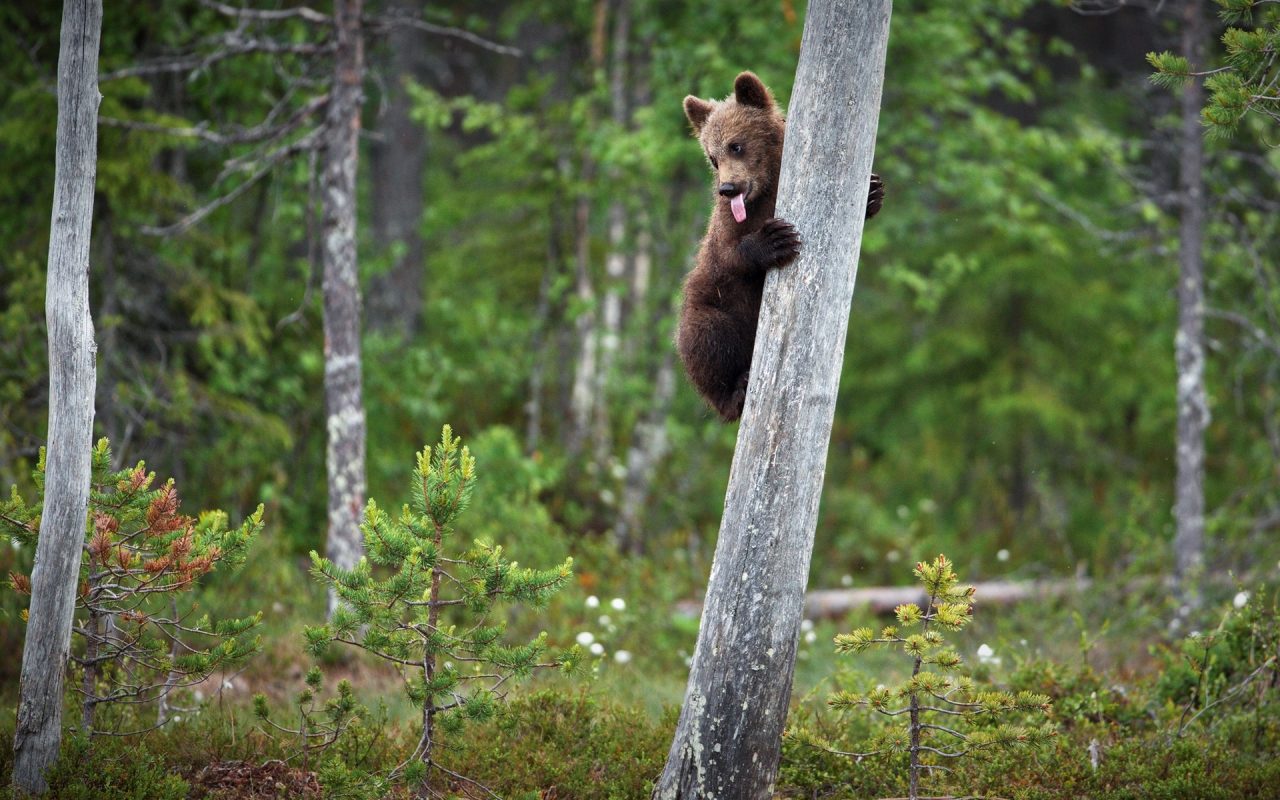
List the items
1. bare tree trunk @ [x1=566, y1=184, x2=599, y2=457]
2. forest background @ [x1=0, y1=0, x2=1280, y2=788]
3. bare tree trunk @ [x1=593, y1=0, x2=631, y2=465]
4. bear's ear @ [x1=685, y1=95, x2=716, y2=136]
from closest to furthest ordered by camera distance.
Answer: bear's ear @ [x1=685, y1=95, x2=716, y2=136]
forest background @ [x1=0, y1=0, x2=1280, y2=788]
bare tree trunk @ [x1=593, y1=0, x2=631, y2=465]
bare tree trunk @ [x1=566, y1=184, x2=599, y2=457]

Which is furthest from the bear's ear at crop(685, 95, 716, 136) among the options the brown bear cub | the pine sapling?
the pine sapling

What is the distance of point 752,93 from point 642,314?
6797 mm

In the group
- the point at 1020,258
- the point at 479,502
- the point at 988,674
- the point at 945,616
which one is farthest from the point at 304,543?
the point at 1020,258

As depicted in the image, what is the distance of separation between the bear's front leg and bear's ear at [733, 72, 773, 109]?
1.21 m

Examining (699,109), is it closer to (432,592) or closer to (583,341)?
(432,592)

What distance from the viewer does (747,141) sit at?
17.2 feet

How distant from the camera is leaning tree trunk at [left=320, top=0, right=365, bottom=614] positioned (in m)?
7.48

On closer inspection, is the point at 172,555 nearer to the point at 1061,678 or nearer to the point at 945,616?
the point at 945,616

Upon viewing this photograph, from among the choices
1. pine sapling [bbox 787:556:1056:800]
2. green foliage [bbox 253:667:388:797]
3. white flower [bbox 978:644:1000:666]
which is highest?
pine sapling [bbox 787:556:1056:800]

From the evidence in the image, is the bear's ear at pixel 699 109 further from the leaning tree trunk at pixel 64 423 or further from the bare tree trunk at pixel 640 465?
the bare tree trunk at pixel 640 465

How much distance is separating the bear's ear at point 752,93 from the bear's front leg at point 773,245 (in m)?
1.21

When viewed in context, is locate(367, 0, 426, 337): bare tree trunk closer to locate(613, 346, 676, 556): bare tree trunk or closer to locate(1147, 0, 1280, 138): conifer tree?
locate(613, 346, 676, 556): bare tree trunk

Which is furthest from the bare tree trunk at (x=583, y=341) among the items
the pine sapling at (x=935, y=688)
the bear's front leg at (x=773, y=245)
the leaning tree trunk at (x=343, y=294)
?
the pine sapling at (x=935, y=688)

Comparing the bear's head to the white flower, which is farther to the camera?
the white flower
